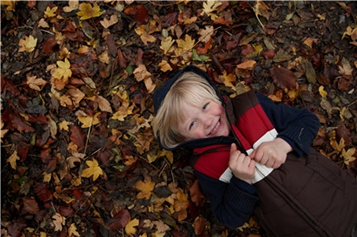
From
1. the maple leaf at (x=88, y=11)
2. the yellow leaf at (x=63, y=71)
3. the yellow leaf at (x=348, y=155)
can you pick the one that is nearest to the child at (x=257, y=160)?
the yellow leaf at (x=348, y=155)

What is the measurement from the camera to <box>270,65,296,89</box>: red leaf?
3213 mm

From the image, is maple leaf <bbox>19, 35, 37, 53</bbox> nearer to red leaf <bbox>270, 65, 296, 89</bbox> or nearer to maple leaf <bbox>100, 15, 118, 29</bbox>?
maple leaf <bbox>100, 15, 118, 29</bbox>

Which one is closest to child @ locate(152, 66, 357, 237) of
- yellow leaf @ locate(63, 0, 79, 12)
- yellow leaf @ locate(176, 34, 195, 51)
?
yellow leaf @ locate(176, 34, 195, 51)

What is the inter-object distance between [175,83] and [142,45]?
729mm

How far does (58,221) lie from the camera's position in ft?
10.3

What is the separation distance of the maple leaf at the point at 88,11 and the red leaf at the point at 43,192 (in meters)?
1.53

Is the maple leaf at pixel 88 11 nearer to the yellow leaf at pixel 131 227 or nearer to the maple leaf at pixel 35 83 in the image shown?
the maple leaf at pixel 35 83

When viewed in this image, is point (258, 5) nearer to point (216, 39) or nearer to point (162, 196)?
point (216, 39)

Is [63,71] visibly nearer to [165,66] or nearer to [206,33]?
[165,66]

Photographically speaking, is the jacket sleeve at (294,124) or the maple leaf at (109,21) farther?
the maple leaf at (109,21)

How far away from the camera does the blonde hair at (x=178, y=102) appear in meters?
2.58

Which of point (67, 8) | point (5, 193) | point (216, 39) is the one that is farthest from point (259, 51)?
point (5, 193)

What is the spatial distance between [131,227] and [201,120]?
1220 mm

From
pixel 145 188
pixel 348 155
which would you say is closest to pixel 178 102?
pixel 145 188
